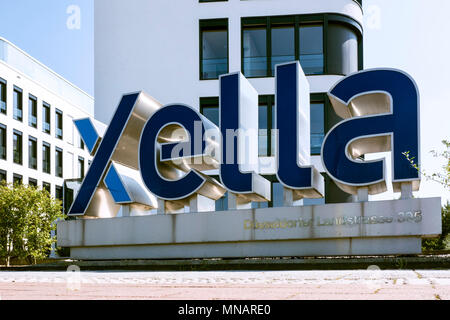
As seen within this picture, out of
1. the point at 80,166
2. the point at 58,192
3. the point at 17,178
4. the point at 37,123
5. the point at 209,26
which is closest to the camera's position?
the point at 209,26

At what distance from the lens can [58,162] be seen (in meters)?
52.3

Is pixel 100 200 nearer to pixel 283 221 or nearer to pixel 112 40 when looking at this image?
pixel 283 221

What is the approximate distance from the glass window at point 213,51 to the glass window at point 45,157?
25031 mm

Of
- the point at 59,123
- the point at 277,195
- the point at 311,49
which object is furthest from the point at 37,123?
the point at 311,49

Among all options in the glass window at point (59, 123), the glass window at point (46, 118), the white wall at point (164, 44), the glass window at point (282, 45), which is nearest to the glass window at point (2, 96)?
the glass window at point (46, 118)

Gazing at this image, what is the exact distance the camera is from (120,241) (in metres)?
19.7

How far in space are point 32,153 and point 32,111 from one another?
3.45m

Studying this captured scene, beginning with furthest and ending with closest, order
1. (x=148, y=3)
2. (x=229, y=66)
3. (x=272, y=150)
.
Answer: (x=148, y=3) → (x=229, y=66) → (x=272, y=150)

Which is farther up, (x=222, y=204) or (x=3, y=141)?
(x=3, y=141)

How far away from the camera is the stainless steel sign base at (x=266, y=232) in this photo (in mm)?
16156

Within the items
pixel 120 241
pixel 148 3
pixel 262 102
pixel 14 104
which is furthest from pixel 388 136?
pixel 14 104

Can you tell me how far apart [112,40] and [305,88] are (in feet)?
48.9

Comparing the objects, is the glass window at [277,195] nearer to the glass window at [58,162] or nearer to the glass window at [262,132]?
the glass window at [262,132]

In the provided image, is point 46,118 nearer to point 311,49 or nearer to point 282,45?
point 282,45
